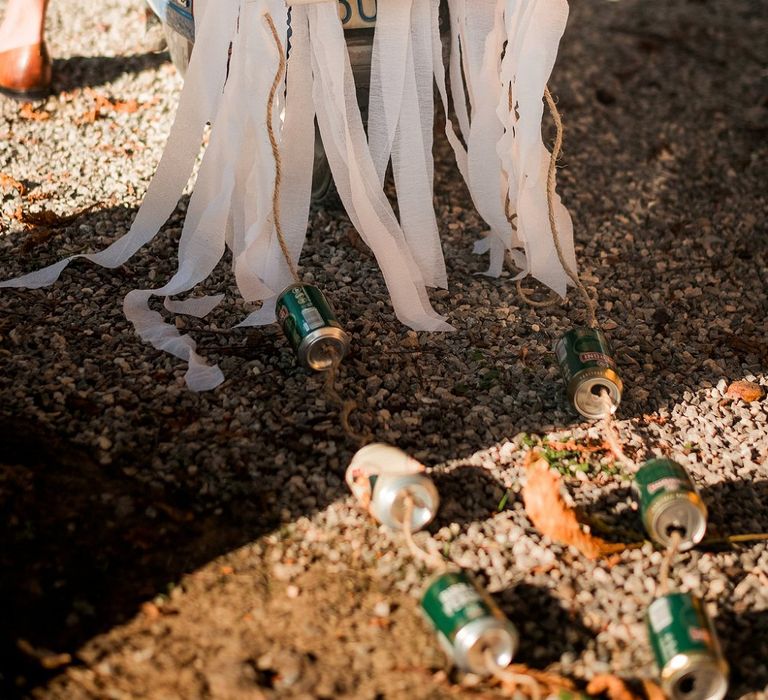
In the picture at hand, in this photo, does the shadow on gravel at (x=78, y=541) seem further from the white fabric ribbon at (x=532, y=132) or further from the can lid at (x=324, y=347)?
the white fabric ribbon at (x=532, y=132)

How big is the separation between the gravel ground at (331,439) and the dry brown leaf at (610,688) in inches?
1.3

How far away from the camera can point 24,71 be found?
3.33 metres

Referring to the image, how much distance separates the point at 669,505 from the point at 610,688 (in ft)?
1.37

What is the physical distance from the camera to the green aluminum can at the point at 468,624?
1687mm

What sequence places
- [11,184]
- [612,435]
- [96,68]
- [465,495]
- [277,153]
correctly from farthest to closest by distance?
[96,68] → [11,184] → [277,153] → [612,435] → [465,495]

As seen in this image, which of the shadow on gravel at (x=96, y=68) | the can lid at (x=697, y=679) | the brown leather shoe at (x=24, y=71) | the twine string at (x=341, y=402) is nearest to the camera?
the can lid at (x=697, y=679)

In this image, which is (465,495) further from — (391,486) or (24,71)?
(24,71)

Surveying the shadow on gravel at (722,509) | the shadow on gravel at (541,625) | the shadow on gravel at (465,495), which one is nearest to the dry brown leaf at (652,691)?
the shadow on gravel at (541,625)

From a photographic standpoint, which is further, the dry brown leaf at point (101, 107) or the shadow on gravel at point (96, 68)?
the shadow on gravel at point (96, 68)

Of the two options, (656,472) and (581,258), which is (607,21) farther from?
(656,472)

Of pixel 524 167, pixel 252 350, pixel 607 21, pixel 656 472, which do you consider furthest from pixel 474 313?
pixel 607 21

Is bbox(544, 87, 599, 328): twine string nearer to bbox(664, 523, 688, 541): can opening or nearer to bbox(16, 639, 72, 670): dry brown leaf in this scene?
bbox(664, 523, 688, 541): can opening

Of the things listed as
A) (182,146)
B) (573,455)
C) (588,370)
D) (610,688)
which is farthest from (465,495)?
(182,146)

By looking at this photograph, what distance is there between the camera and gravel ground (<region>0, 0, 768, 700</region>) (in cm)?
179
